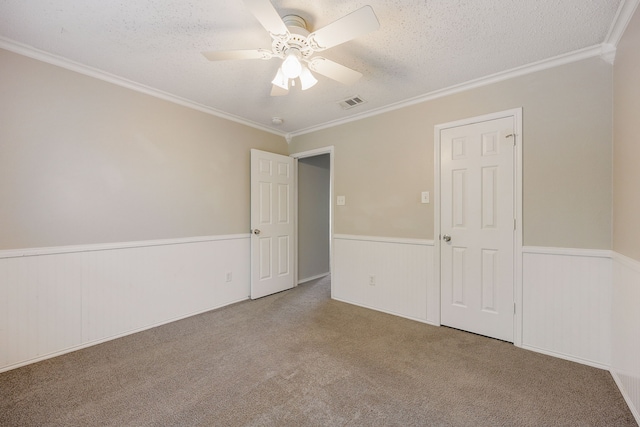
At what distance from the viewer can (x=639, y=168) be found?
1.50m

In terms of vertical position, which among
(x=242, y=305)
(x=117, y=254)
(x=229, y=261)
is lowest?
(x=242, y=305)

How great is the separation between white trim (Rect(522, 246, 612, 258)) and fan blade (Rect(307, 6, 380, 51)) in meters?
2.13

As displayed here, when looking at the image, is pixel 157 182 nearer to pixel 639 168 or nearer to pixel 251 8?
pixel 251 8

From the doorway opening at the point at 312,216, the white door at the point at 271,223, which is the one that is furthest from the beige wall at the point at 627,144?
the white door at the point at 271,223

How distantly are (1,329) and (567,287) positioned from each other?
426 cm

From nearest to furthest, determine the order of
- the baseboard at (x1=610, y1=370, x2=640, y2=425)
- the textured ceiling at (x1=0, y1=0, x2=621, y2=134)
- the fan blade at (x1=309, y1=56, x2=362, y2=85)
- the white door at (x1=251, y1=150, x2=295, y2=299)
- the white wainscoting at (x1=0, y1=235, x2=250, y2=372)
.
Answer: the baseboard at (x1=610, y1=370, x2=640, y2=425)
the textured ceiling at (x1=0, y1=0, x2=621, y2=134)
the fan blade at (x1=309, y1=56, x2=362, y2=85)
the white wainscoting at (x1=0, y1=235, x2=250, y2=372)
the white door at (x1=251, y1=150, x2=295, y2=299)

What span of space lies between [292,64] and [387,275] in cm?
238

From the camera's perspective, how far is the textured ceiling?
Result: 5.30 ft

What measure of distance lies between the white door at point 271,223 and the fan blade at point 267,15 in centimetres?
214

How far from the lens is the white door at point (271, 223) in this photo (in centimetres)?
358

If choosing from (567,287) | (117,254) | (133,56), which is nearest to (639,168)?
(567,287)

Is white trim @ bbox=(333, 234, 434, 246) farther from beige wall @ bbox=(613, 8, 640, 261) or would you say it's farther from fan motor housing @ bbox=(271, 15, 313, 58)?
fan motor housing @ bbox=(271, 15, 313, 58)

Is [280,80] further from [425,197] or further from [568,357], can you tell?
[568,357]

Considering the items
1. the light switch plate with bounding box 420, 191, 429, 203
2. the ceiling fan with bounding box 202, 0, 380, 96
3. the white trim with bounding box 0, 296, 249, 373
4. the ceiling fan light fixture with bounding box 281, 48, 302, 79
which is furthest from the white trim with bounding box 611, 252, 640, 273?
the white trim with bounding box 0, 296, 249, 373
